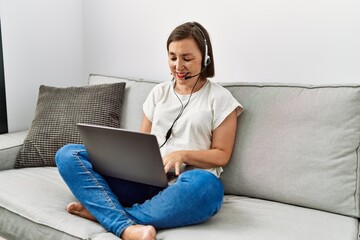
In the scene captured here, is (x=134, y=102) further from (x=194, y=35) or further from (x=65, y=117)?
(x=194, y=35)

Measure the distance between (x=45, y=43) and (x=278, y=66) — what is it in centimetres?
134

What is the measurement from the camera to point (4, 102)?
2.39 m

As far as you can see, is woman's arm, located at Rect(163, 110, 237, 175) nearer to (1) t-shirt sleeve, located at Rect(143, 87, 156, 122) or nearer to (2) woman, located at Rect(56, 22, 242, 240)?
(2) woman, located at Rect(56, 22, 242, 240)

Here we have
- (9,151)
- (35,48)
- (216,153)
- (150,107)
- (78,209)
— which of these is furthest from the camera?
(35,48)

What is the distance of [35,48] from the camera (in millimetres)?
2477

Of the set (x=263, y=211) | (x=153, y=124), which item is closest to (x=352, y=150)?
(x=263, y=211)

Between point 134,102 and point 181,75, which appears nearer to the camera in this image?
point 181,75

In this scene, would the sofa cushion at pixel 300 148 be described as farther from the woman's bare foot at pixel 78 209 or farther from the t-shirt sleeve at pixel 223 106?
the woman's bare foot at pixel 78 209

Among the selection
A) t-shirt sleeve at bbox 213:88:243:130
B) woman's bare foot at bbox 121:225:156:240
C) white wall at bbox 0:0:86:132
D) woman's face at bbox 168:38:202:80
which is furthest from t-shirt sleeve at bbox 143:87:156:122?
white wall at bbox 0:0:86:132

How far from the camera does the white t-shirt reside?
1.61m

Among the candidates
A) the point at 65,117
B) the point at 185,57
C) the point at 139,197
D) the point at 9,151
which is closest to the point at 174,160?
the point at 139,197

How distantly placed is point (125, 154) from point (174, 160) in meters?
0.19

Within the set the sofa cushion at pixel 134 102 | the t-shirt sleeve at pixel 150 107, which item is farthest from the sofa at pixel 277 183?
the sofa cushion at pixel 134 102

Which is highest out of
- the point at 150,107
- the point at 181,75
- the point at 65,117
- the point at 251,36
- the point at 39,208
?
the point at 251,36
